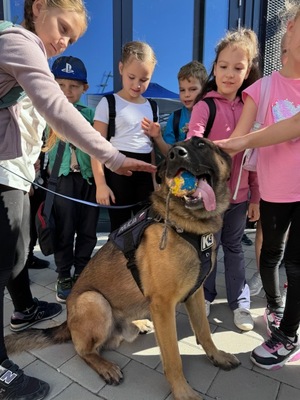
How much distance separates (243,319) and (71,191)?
1964 mm

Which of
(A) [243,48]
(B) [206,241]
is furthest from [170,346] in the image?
(A) [243,48]

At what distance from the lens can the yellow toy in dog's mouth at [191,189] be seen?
1.73 meters

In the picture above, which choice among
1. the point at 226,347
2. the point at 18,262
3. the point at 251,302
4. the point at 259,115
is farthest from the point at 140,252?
the point at 251,302

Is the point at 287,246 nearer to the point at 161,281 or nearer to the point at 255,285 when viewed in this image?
the point at 161,281

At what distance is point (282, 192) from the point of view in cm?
190

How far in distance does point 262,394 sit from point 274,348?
0.34 metres

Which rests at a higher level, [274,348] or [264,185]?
[264,185]

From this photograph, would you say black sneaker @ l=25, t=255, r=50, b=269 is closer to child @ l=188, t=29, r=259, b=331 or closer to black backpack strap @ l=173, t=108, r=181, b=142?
child @ l=188, t=29, r=259, b=331

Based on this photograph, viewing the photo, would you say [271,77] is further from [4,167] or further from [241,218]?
[4,167]

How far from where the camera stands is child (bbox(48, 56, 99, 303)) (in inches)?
116

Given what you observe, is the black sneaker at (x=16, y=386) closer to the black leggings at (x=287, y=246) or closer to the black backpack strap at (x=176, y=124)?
the black leggings at (x=287, y=246)

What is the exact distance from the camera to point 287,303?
202 centimetres

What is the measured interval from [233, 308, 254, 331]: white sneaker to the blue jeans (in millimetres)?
51

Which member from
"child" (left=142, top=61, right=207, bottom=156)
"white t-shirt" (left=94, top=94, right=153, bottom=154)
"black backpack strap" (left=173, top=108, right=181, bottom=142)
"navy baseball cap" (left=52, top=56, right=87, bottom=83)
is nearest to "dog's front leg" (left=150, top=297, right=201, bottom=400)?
"white t-shirt" (left=94, top=94, right=153, bottom=154)
